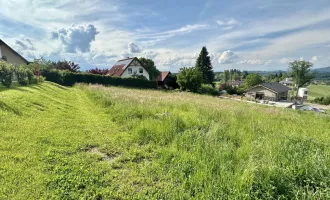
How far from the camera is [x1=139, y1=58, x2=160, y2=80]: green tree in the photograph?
152 ft

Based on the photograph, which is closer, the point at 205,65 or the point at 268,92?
the point at 268,92

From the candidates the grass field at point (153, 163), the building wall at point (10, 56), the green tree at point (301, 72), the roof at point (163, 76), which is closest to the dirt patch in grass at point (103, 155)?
the grass field at point (153, 163)

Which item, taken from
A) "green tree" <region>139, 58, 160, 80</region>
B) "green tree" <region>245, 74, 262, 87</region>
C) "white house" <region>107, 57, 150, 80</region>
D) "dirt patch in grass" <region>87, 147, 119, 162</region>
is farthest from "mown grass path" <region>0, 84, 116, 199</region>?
"green tree" <region>245, 74, 262, 87</region>

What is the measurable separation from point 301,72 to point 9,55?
7045 centimetres

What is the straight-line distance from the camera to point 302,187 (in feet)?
9.26

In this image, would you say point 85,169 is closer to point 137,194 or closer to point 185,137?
point 137,194

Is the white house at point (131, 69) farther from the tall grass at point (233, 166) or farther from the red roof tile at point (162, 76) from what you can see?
the tall grass at point (233, 166)

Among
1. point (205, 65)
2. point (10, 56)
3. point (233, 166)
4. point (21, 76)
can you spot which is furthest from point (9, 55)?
point (205, 65)

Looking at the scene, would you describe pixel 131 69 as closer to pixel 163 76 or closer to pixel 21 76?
pixel 163 76

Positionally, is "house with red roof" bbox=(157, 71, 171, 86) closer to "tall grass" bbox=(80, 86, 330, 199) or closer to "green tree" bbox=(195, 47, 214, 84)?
"green tree" bbox=(195, 47, 214, 84)

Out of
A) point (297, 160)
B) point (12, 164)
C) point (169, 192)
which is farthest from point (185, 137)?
point (12, 164)

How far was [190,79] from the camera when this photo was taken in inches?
1339

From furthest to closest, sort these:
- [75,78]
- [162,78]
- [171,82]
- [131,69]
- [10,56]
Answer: [162,78] < [171,82] < [131,69] < [75,78] < [10,56]

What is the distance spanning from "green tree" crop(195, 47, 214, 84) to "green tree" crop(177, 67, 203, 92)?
44.2 ft
